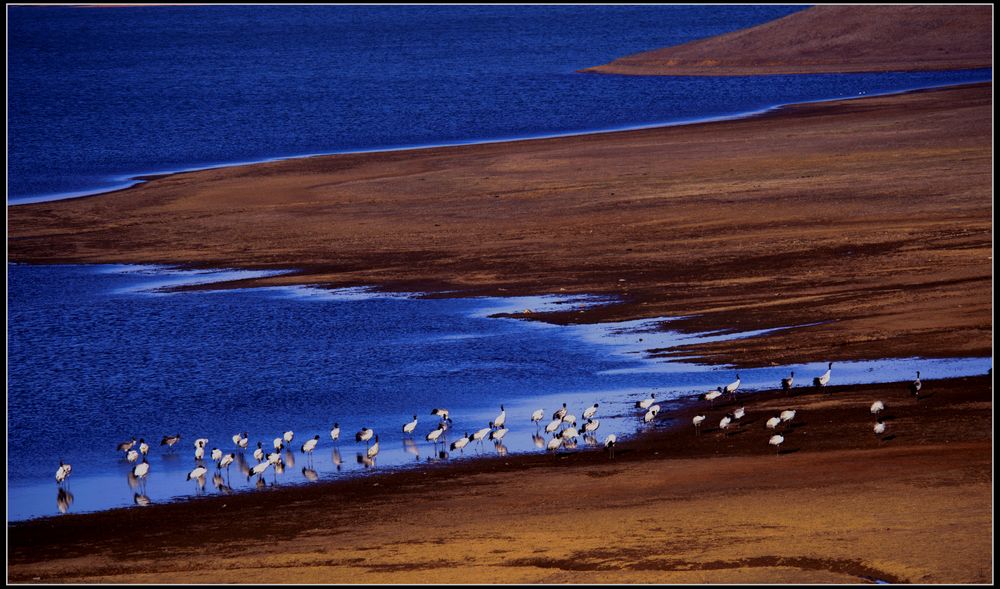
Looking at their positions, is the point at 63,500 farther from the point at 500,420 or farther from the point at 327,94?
the point at 327,94

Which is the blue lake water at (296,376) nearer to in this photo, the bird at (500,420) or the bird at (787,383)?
the bird at (500,420)

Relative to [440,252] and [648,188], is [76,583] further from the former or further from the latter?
[648,188]

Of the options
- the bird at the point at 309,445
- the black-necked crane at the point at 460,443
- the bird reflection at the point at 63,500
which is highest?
the bird at the point at 309,445

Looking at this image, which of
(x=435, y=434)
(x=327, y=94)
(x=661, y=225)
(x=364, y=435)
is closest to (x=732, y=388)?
(x=435, y=434)

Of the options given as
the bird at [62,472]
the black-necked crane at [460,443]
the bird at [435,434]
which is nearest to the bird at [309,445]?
the bird at [435,434]

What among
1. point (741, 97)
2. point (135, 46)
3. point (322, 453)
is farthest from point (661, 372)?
point (135, 46)
